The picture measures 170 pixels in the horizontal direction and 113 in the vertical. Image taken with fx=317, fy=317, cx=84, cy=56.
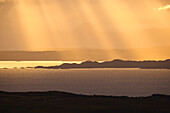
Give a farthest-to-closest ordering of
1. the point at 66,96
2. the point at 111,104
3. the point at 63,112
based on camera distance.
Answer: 1. the point at 66,96
2. the point at 111,104
3. the point at 63,112

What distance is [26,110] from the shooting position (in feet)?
133

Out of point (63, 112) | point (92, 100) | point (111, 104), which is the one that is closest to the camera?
point (63, 112)

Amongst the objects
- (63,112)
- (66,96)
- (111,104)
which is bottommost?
(63,112)

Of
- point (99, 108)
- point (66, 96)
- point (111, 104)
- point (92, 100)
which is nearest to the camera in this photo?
point (99, 108)

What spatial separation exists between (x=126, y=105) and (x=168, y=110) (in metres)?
6.34

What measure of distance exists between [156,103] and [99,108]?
9922 mm

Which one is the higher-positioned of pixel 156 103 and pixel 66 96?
pixel 66 96

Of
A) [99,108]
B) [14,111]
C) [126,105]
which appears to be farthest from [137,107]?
[14,111]

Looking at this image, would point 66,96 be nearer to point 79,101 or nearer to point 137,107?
point 79,101

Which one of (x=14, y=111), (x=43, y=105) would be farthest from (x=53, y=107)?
(x=14, y=111)

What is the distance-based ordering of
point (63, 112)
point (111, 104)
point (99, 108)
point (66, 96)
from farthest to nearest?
point (66, 96) < point (111, 104) < point (99, 108) < point (63, 112)

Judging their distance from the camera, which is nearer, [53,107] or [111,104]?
[53,107]

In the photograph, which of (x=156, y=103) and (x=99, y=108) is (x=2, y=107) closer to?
(x=99, y=108)

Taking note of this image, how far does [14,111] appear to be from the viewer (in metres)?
39.8
